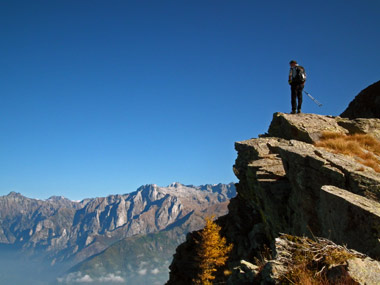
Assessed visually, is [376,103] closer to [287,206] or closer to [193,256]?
[287,206]

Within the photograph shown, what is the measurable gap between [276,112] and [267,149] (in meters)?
5.12

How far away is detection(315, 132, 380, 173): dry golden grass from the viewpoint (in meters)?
15.9

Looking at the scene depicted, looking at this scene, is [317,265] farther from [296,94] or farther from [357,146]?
[296,94]

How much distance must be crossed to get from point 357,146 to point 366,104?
874 inches

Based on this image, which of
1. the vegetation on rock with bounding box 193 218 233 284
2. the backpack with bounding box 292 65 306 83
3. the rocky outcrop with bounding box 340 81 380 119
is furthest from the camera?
the vegetation on rock with bounding box 193 218 233 284

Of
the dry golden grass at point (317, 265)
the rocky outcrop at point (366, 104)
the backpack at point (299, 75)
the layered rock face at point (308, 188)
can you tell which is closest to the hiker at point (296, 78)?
the backpack at point (299, 75)

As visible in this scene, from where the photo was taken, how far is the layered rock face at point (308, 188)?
9.21 metres

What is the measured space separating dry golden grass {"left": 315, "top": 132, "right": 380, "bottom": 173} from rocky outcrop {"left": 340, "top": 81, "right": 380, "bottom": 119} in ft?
52.9

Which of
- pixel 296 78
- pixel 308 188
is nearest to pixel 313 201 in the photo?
pixel 308 188

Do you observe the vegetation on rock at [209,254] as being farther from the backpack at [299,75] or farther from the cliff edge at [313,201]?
the backpack at [299,75]

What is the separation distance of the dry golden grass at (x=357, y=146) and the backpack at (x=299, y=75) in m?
5.53

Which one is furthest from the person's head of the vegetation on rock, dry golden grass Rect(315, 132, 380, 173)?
the vegetation on rock

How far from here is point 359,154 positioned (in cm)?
1695

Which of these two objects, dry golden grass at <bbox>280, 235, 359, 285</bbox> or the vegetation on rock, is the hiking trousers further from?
the vegetation on rock
